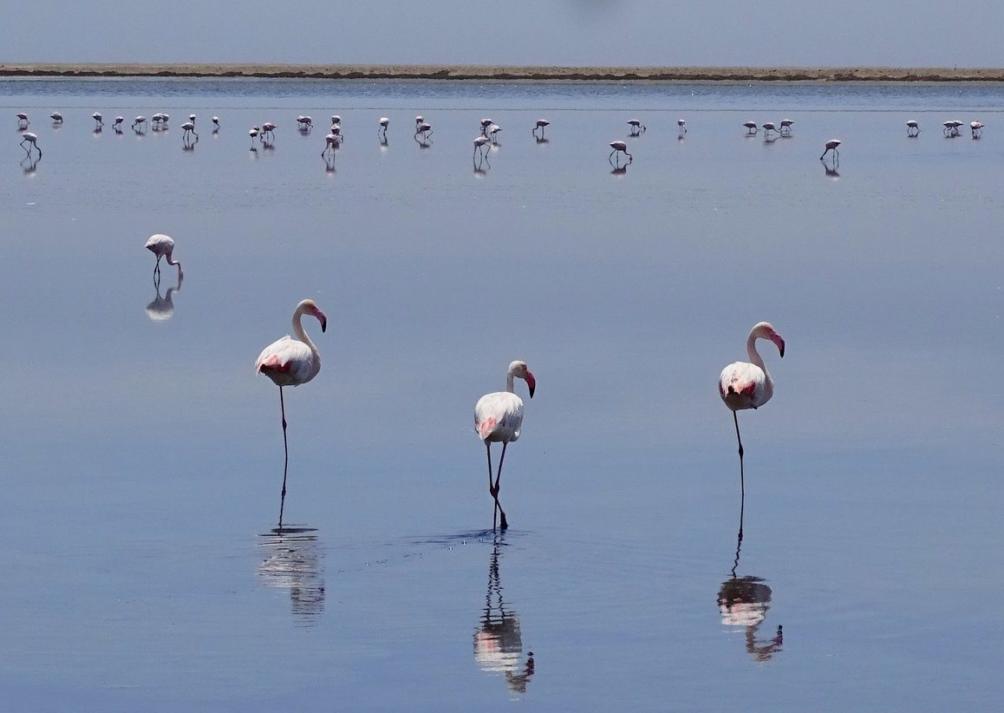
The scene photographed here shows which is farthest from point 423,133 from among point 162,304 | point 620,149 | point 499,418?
point 499,418

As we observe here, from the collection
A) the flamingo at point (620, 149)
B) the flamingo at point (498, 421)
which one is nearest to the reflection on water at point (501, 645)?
the flamingo at point (498, 421)

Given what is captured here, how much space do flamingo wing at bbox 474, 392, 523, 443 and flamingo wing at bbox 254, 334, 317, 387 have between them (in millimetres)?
1751

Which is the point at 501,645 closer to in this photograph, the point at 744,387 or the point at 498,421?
the point at 498,421

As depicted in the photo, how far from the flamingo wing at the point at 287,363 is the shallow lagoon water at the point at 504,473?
1.14ft

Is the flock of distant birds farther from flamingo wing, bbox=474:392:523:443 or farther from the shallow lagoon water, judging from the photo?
flamingo wing, bbox=474:392:523:443

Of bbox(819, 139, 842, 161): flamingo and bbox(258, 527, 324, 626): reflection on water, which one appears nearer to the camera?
bbox(258, 527, 324, 626): reflection on water

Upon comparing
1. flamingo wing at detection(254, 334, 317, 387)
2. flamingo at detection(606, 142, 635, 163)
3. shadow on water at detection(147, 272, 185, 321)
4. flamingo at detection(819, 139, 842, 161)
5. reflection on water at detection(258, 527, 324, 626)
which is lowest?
reflection on water at detection(258, 527, 324, 626)

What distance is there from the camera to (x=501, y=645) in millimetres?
7199

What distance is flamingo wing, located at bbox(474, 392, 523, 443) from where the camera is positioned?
9.21 meters

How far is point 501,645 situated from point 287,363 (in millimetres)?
3905

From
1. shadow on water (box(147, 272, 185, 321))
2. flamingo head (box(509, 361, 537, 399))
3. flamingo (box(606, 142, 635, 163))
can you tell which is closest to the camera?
flamingo head (box(509, 361, 537, 399))

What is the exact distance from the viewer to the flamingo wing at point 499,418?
921 cm

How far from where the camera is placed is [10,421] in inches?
440

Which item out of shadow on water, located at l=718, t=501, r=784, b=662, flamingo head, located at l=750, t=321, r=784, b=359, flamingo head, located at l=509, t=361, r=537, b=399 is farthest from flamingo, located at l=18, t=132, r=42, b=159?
shadow on water, located at l=718, t=501, r=784, b=662
